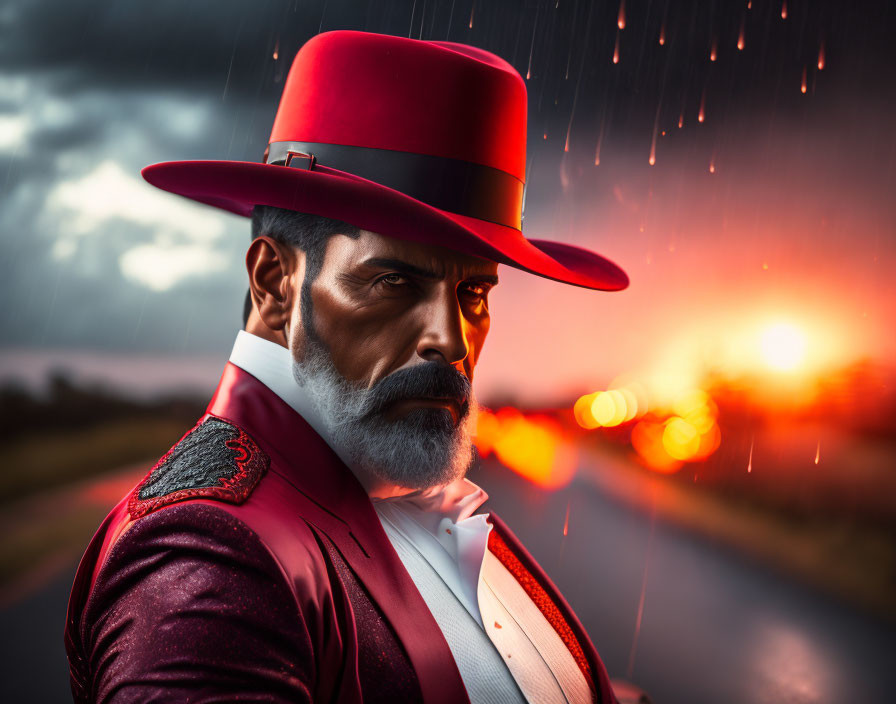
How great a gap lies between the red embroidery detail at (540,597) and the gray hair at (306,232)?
0.74 meters

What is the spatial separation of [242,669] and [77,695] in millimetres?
605

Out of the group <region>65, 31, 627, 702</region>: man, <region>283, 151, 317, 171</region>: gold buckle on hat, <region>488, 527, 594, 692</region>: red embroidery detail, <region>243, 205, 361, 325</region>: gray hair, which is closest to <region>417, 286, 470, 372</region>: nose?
<region>65, 31, 627, 702</region>: man

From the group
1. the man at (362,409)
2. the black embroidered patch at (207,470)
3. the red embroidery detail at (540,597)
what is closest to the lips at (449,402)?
the man at (362,409)

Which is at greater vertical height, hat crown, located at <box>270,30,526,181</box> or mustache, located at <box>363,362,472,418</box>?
hat crown, located at <box>270,30,526,181</box>

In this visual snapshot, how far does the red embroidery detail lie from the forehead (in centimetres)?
68

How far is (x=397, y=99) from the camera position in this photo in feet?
3.74

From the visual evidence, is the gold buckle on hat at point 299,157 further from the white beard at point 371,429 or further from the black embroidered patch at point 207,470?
the black embroidered patch at point 207,470

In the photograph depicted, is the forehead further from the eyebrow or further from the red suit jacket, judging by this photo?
the red suit jacket

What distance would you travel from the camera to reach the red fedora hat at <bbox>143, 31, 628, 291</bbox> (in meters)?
1.06

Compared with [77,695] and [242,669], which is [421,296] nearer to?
[242,669]

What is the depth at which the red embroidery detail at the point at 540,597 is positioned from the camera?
4.57ft

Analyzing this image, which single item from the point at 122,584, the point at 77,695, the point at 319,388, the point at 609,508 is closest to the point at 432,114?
the point at 319,388

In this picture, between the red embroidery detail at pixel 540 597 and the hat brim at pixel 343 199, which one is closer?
the hat brim at pixel 343 199

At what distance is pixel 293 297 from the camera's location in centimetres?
118
